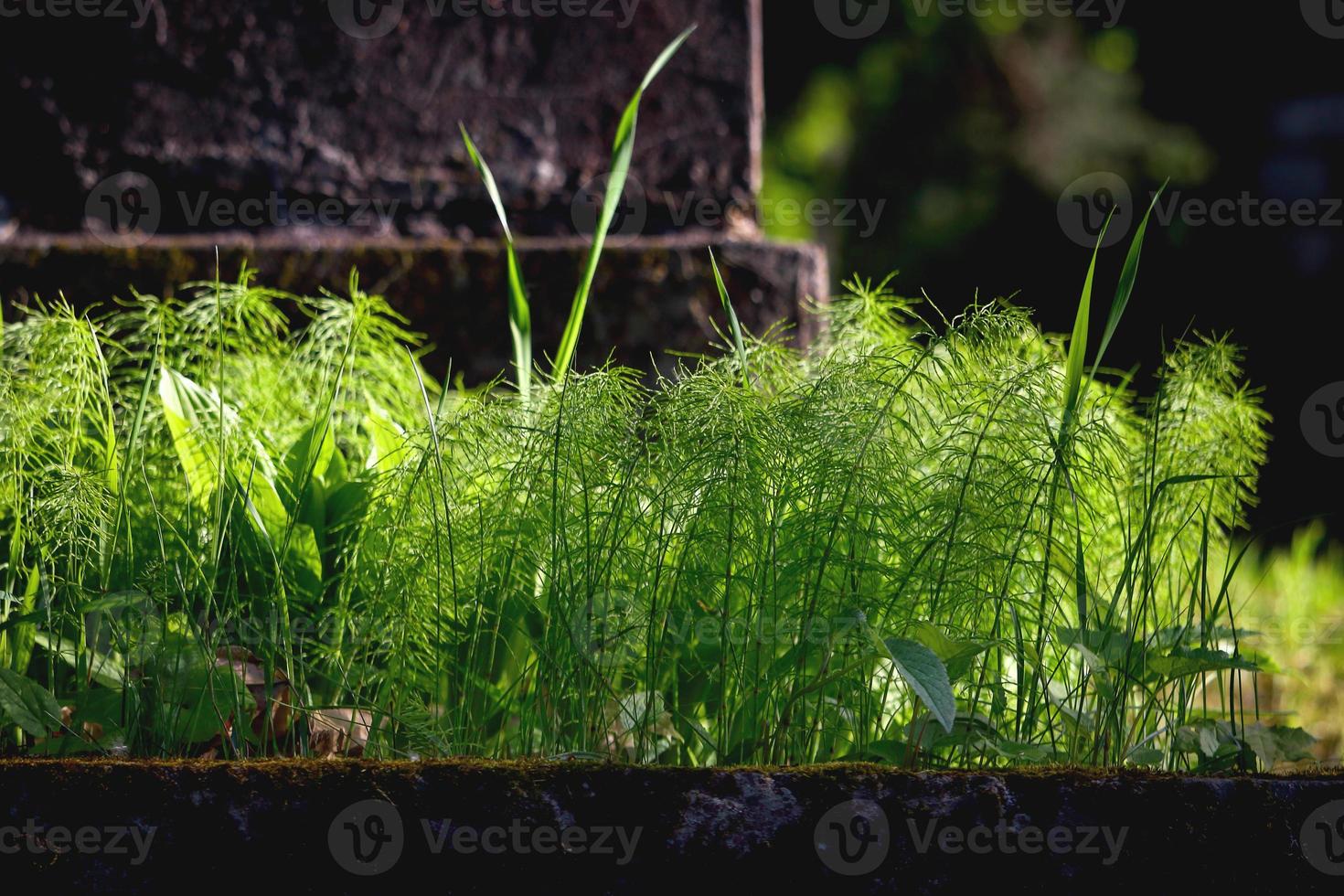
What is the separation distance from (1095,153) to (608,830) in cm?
1037

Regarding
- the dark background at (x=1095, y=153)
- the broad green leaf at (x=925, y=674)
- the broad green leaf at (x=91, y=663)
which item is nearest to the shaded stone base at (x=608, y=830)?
the broad green leaf at (x=925, y=674)

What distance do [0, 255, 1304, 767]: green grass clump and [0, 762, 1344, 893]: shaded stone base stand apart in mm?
125

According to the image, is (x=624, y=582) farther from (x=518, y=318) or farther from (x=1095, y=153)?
(x=1095, y=153)

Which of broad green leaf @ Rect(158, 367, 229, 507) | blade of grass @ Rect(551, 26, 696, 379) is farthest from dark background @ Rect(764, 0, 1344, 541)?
broad green leaf @ Rect(158, 367, 229, 507)

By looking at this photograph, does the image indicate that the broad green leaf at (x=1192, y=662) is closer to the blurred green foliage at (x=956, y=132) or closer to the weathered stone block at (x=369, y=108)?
the weathered stone block at (x=369, y=108)

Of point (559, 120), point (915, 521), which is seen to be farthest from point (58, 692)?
point (559, 120)

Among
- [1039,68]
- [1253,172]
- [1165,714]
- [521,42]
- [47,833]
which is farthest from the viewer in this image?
[1039,68]

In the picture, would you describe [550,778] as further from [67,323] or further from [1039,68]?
[1039,68]

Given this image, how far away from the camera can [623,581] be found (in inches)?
52.1

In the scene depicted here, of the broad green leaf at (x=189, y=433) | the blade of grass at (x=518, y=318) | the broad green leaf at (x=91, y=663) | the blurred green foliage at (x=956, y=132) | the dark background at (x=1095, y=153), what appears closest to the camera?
the broad green leaf at (x=91, y=663)

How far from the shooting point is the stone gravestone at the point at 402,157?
2.47m

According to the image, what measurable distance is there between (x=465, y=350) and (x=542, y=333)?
0.16 m

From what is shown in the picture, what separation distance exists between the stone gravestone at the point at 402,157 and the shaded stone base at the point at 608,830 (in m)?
1.44

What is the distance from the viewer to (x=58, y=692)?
4.66 ft
